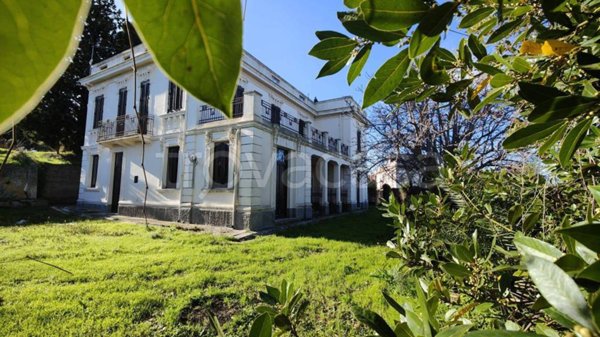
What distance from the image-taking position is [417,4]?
0.41 metres

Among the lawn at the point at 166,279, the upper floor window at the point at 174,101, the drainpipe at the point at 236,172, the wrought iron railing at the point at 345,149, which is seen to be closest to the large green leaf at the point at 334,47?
the lawn at the point at 166,279

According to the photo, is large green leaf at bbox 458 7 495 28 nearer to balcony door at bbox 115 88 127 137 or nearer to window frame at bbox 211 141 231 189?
window frame at bbox 211 141 231 189

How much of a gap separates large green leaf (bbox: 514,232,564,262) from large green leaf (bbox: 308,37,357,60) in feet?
1.50

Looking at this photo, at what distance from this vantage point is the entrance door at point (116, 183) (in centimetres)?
1232

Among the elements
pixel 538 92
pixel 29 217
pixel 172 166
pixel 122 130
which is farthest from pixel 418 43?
pixel 122 130

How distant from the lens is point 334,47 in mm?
642

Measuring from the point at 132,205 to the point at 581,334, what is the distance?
12.7 metres

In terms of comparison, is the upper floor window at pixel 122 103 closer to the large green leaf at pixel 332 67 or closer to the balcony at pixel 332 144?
the balcony at pixel 332 144

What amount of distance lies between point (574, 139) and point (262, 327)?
60cm

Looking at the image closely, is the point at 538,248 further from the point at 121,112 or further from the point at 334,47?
→ the point at 121,112

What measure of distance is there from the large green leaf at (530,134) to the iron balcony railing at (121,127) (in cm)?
1209

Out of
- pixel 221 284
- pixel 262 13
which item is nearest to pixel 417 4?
pixel 262 13

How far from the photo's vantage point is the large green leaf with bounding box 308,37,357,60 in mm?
634

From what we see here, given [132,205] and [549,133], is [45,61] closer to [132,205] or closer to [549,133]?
[549,133]
